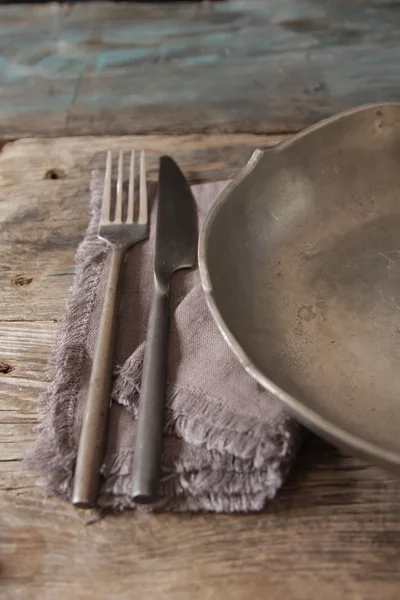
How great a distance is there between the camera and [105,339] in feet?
1.73

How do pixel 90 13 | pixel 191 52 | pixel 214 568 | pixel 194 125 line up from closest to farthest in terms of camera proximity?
pixel 214 568
pixel 194 125
pixel 191 52
pixel 90 13

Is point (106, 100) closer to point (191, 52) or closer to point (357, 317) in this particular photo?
point (191, 52)

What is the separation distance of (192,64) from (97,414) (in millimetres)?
691

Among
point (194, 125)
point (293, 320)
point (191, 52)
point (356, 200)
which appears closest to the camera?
point (293, 320)

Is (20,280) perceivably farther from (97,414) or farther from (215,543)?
(215,543)

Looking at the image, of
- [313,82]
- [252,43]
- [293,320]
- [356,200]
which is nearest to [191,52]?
[252,43]

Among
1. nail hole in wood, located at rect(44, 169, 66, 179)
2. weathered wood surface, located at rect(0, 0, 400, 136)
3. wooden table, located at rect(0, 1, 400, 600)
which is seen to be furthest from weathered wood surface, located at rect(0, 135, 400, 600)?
weathered wood surface, located at rect(0, 0, 400, 136)

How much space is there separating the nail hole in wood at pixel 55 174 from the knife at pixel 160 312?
5.5 inches

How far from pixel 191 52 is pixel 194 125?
0.76 feet

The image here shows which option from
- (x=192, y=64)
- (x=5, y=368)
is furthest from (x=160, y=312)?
(x=192, y=64)

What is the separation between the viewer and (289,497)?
0.45 metres

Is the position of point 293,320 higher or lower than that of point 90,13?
lower

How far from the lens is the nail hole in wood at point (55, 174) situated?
75 cm

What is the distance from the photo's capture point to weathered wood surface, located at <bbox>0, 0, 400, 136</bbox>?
852 millimetres
